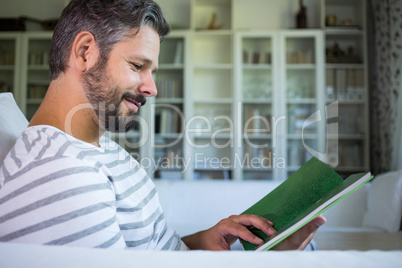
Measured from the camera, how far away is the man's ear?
30.2 inches

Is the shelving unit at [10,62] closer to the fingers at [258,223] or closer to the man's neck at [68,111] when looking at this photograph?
the man's neck at [68,111]

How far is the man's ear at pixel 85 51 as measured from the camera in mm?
767

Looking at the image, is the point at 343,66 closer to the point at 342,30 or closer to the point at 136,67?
the point at 342,30

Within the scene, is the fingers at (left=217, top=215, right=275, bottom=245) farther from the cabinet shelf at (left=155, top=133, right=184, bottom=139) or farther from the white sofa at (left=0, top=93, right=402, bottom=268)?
the cabinet shelf at (left=155, top=133, right=184, bottom=139)

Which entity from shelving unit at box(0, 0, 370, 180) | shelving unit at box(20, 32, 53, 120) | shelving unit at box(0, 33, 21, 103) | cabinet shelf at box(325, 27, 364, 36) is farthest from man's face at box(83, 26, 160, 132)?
shelving unit at box(0, 33, 21, 103)

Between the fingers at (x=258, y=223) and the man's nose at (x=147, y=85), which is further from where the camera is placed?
the man's nose at (x=147, y=85)

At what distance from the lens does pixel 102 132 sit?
0.84 meters

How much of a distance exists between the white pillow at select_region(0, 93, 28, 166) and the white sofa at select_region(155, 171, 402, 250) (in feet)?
4.08

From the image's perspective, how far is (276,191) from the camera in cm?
79

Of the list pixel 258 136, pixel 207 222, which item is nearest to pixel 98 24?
pixel 207 222

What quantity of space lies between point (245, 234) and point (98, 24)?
19.2 inches

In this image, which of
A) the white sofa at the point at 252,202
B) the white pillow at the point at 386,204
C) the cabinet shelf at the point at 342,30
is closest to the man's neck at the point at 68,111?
the white sofa at the point at 252,202

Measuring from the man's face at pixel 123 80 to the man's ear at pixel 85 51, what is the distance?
0.04 ft

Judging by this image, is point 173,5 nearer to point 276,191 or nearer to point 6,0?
point 6,0
